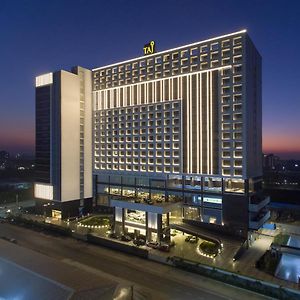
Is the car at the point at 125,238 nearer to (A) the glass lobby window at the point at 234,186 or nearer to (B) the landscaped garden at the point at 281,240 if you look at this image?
(A) the glass lobby window at the point at 234,186

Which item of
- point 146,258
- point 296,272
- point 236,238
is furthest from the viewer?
point 236,238

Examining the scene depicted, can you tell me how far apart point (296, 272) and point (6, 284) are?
42.5m

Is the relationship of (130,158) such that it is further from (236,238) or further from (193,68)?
(236,238)

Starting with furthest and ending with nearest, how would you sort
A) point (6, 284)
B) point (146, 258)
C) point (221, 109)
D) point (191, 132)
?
point (191, 132)
point (221, 109)
point (146, 258)
point (6, 284)

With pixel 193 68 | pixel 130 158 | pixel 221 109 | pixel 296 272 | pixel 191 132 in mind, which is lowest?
pixel 296 272

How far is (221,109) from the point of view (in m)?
63.2

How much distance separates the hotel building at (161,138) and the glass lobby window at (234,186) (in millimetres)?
221

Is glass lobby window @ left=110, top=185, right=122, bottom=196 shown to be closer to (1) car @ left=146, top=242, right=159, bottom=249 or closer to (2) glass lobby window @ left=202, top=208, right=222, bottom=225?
(2) glass lobby window @ left=202, top=208, right=222, bottom=225

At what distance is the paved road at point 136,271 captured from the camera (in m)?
37.7

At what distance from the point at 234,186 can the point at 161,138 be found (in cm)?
2185

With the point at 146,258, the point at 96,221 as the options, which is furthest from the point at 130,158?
the point at 146,258

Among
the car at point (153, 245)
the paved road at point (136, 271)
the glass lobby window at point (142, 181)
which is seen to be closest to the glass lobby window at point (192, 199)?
the glass lobby window at point (142, 181)

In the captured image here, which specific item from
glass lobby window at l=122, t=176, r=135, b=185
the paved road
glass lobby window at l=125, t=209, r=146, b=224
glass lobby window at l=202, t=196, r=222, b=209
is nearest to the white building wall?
glass lobby window at l=122, t=176, r=135, b=185

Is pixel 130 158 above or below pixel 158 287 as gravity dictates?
above
